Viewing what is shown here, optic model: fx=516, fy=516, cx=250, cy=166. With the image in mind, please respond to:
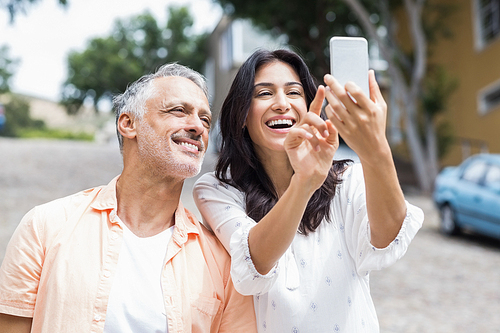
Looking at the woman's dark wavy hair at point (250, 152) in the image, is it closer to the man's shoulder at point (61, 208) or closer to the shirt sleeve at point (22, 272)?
the man's shoulder at point (61, 208)

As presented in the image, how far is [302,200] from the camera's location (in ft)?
6.04

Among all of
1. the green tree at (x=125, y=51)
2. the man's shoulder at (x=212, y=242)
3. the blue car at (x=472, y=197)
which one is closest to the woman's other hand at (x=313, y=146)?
the man's shoulder at (x=212, y=242)

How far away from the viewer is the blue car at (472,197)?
9086 millimetres

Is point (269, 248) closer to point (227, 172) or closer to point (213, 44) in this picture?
point (227, 172)

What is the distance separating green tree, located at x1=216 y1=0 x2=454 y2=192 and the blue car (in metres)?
4.82

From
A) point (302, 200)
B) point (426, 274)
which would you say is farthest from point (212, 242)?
point (426, 274)

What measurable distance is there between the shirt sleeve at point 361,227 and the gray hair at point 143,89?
92 centimetres

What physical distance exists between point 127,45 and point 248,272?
3826cm

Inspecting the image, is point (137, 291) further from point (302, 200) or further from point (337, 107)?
point (337, 107)

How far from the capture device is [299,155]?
1.84 meters

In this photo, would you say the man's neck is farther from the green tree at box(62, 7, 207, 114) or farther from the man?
the green tree at box(62, 7, 207, 114)

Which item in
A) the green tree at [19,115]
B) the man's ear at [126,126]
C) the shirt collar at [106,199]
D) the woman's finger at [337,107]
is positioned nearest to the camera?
the woman's finger at [337,107]

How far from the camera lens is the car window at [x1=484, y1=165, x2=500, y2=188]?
9158mm

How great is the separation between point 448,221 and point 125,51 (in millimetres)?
31998
